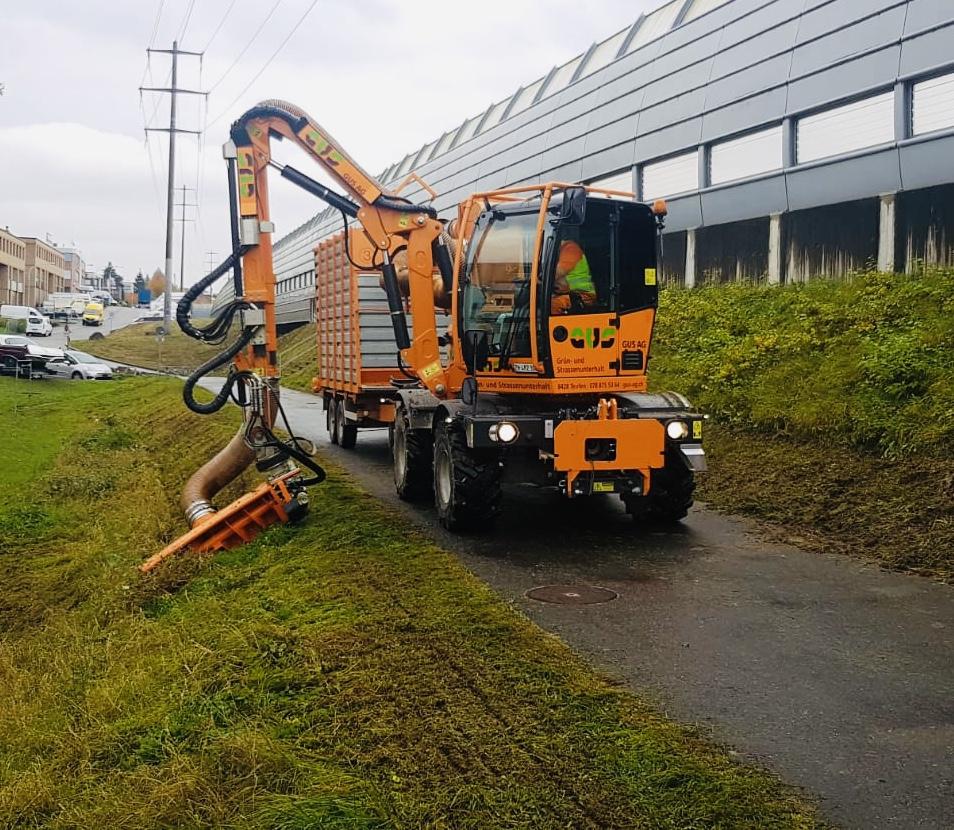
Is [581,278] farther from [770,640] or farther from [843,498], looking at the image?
[770,640]

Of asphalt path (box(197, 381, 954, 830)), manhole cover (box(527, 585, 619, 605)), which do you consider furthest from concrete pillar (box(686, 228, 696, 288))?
manhole cover (box(527, 585, 619, 605))

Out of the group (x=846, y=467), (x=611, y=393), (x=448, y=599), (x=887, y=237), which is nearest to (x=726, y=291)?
A: (x=887, y=237)

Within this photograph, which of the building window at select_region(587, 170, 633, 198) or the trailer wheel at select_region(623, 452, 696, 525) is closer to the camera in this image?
the trailer wheel at select_region(623, 452, 696, 525)

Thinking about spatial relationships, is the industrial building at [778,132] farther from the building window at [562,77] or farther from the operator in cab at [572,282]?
the operator in cab at [572,282]

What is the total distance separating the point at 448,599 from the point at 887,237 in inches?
411

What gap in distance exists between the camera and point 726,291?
57.2 ft

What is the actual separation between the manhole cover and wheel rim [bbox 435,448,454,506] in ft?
6.89

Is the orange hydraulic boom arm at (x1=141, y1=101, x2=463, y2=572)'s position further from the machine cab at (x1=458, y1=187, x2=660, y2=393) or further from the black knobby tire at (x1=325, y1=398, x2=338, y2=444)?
the black knobby tire at (x1=325, y1=398, x2=338, y2=444)

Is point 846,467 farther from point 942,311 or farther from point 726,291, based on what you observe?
point 726,291

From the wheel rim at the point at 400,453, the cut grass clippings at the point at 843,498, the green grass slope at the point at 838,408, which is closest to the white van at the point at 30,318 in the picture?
the green grass slope at the point at 838,408

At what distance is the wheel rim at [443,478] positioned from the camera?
9555mm

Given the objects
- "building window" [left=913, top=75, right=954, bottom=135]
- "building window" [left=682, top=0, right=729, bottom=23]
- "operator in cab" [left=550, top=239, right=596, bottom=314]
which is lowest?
"operator in cab" [left=550, top=239, right=596, bottom=314]

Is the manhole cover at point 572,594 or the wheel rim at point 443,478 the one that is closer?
the manhole cover at point 572,594

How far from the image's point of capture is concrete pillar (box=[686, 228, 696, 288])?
19.4 metres
